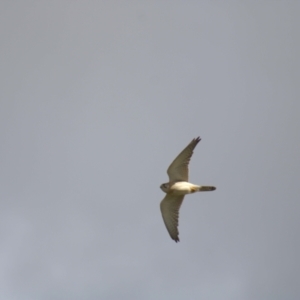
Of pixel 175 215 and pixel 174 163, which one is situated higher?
pixel 174 163

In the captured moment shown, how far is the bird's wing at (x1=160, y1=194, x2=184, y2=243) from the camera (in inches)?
819

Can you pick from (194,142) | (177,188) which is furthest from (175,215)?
(194,142)

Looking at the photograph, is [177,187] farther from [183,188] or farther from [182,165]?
[182,165]

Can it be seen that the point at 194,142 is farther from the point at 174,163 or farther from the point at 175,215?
the point at 175,215

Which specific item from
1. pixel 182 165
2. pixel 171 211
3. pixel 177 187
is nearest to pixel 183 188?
pixel 177 187

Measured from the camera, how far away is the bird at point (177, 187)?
792 inches

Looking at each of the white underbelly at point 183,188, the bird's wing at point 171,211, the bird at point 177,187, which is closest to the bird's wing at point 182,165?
the bird at point 177,187

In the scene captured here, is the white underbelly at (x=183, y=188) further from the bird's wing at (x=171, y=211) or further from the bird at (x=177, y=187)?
the bird's wing at (x=171, y=211)

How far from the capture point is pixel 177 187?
20188 mm

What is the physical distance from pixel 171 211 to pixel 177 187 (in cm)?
129

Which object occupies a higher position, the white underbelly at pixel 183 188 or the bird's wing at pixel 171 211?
the white underbelly at pixel 183 188

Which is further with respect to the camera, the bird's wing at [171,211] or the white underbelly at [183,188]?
the bird's wing at [171,211]

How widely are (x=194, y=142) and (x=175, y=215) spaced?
2.99 m

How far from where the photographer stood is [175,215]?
2102cm
